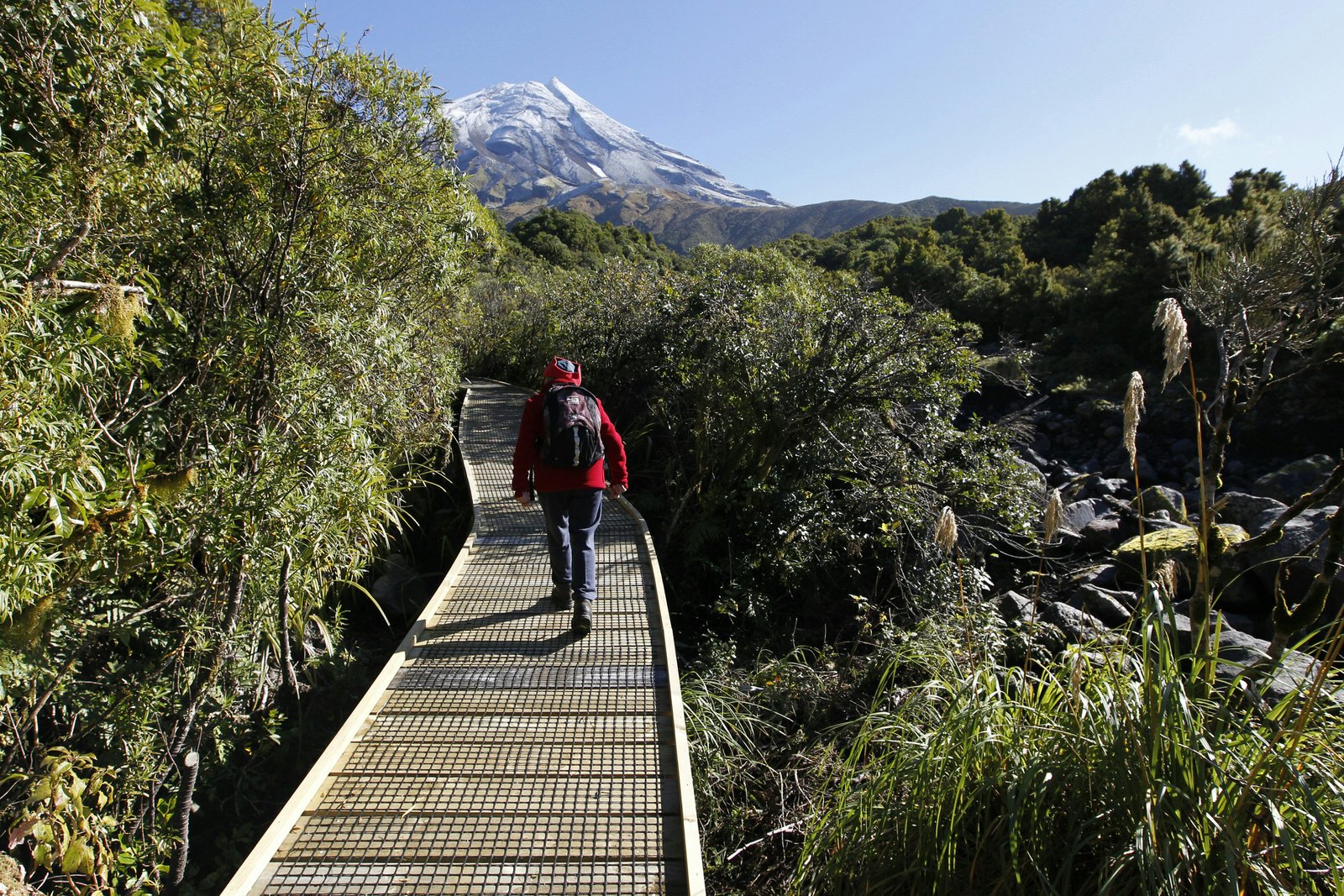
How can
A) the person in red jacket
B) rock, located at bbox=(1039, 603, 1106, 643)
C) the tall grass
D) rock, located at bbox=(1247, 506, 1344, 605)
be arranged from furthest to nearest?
rock, located at bbox=(1247, 506, 1344, 605) < rock, located at bbox=(1039, 603, 1106, 643) < the person in red jacket < the tall grass

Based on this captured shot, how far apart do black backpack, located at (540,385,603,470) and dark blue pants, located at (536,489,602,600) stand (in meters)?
0.21

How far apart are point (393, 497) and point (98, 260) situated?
3751mm

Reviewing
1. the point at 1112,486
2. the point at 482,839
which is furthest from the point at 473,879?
the point at 1112,486

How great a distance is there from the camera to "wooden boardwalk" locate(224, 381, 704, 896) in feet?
8.25

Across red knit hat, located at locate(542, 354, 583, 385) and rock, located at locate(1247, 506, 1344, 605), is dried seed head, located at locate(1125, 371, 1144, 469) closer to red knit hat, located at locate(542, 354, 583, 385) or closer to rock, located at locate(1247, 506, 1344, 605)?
red knit hat, located at locate(542, 354, 583, 385)

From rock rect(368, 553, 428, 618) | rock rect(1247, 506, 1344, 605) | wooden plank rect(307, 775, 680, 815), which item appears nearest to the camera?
wooden plank rect(307, 775, 680, 815)

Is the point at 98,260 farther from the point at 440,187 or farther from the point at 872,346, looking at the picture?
the point at 872,346

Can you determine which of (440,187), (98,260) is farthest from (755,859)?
(440,187)

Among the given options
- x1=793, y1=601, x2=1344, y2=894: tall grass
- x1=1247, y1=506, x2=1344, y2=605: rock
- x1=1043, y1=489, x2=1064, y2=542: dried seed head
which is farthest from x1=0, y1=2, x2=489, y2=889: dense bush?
x1=1247, y1=506, x2=1344, y2=605: rock

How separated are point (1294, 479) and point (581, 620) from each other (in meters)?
12.7

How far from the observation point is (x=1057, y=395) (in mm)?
20203

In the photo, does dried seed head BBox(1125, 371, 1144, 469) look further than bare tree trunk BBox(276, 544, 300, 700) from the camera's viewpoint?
No

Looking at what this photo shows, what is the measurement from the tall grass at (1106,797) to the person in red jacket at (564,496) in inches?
78.7

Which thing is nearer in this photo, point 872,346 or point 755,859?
point 755,859
